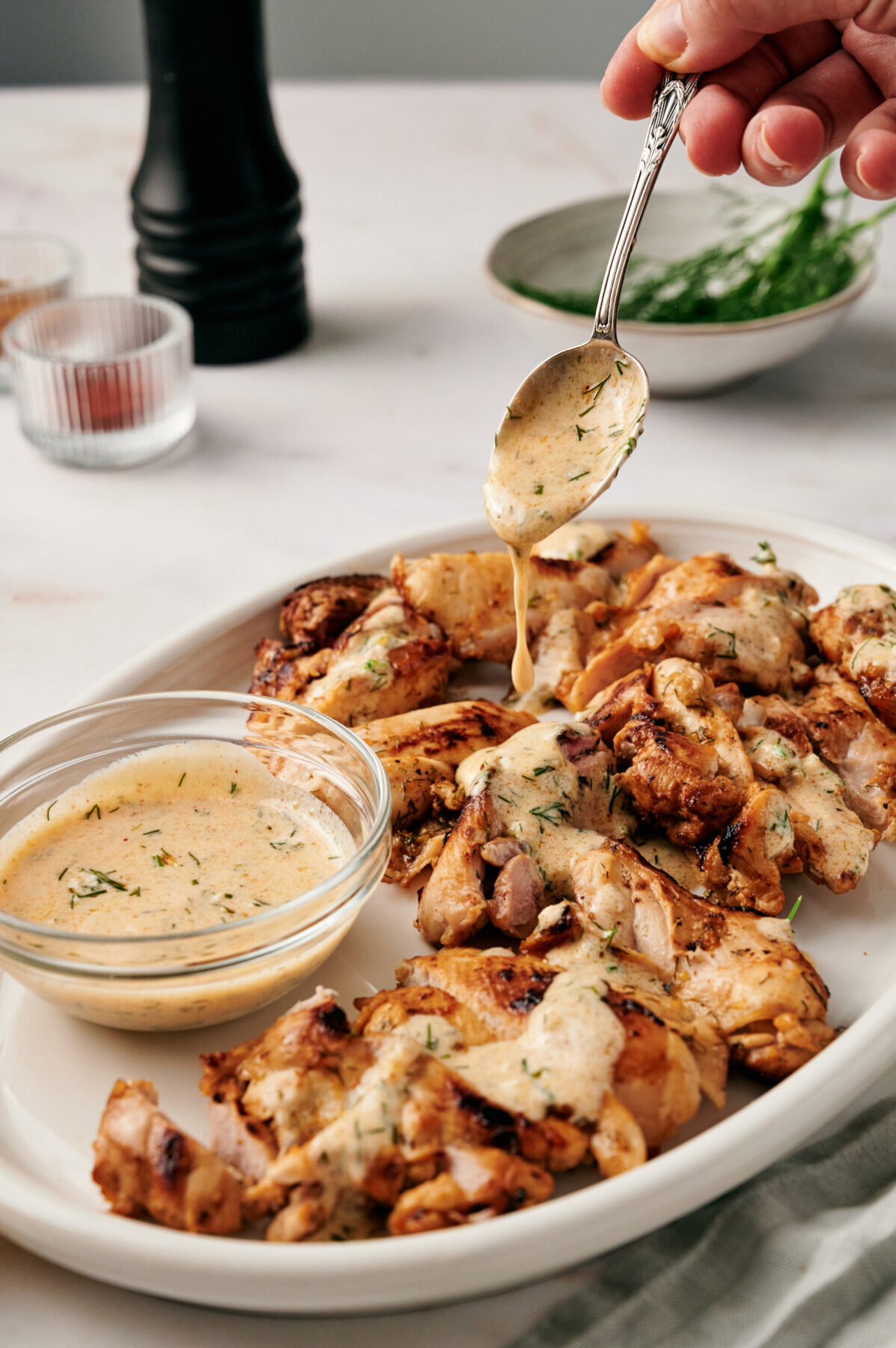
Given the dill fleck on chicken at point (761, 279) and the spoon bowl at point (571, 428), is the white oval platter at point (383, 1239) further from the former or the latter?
the dill fleck on chicken at point (761, 279)

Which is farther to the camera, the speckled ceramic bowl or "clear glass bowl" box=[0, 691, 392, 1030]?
the speckled ceramic bowl

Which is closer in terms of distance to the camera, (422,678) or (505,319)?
(422,678)

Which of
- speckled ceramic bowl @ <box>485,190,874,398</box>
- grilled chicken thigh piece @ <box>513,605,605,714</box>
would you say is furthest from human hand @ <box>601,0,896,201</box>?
grilled chicken thigh piece @ <box>513,605,605,714</box>

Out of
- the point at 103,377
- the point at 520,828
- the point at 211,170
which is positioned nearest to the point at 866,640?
the point at 520,828

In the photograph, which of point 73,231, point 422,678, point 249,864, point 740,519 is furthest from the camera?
point 73,231

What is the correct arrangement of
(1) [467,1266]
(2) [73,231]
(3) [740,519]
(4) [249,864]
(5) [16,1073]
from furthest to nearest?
(2) [73,231]
(3) [740,519]
(4) [249,864]
(5) [16,1073]
(1) [467,1266]

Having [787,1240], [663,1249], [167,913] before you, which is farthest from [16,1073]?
[787,1240]

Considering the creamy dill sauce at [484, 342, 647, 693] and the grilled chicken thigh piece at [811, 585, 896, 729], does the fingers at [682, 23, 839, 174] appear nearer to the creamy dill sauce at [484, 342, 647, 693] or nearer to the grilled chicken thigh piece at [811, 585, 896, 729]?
the creamy dill sauce at [484, 342, 647, 693]

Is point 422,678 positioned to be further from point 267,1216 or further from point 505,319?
point 505,319
